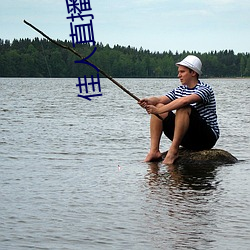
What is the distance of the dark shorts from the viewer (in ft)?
28.1

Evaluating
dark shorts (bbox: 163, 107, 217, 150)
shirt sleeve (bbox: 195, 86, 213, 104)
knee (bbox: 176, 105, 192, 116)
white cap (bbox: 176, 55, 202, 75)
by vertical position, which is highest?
white cap (bbox: 176, 55, 202, 75)

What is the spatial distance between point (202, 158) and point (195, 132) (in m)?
0.51

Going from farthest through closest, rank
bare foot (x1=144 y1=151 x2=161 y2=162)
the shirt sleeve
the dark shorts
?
bare foot (x1=144 y1=151 x2=161 y2=162) < the dark shorts < the shirt sleeve

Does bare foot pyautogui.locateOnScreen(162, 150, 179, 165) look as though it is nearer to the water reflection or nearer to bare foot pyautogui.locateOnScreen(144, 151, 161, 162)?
the water reflection

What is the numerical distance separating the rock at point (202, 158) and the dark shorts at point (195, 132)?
75mm

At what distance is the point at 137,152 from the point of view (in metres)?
11.1

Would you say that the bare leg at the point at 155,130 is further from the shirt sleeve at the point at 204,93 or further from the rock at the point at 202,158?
the shirt sleeve at the point at 204,93

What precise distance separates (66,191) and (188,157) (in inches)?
104

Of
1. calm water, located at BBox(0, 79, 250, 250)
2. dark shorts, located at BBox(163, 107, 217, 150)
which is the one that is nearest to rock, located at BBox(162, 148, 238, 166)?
dark shorts, located at BBox(163, 107, 217, 150)

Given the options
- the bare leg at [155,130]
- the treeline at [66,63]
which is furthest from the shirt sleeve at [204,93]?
the treeline at [66,63]

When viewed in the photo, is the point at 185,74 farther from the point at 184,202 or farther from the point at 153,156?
the point at 184,202

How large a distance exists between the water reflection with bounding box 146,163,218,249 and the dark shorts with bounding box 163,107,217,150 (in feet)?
1.16

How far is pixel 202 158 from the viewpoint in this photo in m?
9.05

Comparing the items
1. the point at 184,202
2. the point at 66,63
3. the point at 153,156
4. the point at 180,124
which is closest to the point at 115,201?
the point at 184,202
